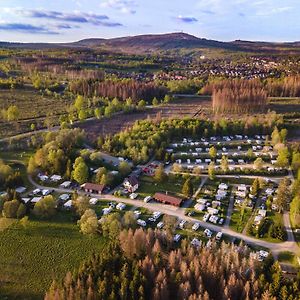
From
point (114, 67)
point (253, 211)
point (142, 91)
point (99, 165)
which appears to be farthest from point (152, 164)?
point (114, 67)

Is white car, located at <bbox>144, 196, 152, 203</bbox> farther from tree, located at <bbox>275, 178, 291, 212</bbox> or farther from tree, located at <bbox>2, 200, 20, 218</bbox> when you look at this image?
tree, located at <bbox>275, 178, 291, 212</bbox>

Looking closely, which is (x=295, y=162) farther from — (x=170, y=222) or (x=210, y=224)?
(x=170, y=222)

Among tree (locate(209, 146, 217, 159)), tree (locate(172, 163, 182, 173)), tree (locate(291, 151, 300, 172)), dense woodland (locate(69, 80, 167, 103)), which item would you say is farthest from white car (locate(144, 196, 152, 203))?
dense woodland (locate(69, 80, 167, 103))

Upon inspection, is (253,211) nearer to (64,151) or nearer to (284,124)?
(64,151)

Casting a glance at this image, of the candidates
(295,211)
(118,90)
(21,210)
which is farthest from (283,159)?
(118,90)

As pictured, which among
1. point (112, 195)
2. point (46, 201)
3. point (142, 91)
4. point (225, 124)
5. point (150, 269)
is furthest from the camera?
point (142, 91)

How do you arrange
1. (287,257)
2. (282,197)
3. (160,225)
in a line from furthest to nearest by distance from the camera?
1. (282,197)
2. (160,225)
3. (287,257)
